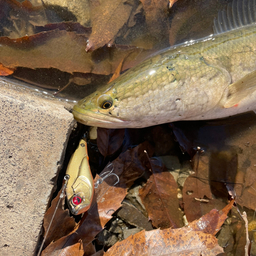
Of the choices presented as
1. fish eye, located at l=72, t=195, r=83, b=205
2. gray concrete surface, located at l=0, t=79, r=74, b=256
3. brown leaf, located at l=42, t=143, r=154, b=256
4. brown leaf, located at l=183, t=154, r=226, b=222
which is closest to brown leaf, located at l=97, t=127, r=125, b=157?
brown leaf, located at l=42, t=143, r=154, b=256

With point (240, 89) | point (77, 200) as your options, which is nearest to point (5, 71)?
point (77, 200)

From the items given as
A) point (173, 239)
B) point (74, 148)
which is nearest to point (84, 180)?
point (74, 148)

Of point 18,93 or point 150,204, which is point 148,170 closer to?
point 150,204

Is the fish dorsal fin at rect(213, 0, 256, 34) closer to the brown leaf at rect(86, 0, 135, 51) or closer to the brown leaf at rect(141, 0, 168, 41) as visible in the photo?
the brown leaf at rect(141, 0, 168, 41)

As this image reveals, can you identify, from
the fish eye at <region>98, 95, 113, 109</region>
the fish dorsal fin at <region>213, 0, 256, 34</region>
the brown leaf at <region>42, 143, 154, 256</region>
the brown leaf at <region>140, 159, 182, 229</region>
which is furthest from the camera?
the fish dorsal fin at <region>213, 0, 256, 34</region>

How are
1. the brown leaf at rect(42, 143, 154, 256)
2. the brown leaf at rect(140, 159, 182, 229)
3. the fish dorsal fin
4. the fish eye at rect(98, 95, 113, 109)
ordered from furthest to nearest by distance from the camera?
the fish dorsal fin < the brown leaf at rect(140, 159, 182, 229) < the brown leaf at rect(42, 143, 154, 256) < the fish eye at rect(98, 95, 113, 109)
